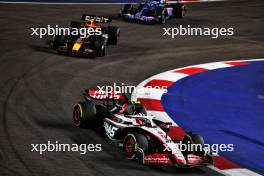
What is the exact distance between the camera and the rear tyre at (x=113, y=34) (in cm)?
1795

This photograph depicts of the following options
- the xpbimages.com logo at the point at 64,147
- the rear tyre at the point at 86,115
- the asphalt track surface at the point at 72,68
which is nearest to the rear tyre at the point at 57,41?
the asphalt track surface at the point at 72,68

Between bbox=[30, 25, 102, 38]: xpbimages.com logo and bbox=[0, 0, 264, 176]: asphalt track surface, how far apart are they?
364mm

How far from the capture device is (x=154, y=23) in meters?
21.9

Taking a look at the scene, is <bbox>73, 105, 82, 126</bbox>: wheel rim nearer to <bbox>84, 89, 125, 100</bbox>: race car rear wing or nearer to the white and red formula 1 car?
the white and red formula 1 car

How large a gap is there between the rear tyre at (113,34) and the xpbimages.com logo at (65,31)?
549mm

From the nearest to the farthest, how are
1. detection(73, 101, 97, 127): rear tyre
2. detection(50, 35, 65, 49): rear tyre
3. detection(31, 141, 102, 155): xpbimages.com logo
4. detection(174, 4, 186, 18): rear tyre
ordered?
1. detection(31, 141, 102, 155): xpbimages.com logo
2. detection(73, 101, 97, 127): rear tyre
3. detection(50, 35, 65, 49): rear tyre
4. detection(174, 4, 186, 18): rear tyre

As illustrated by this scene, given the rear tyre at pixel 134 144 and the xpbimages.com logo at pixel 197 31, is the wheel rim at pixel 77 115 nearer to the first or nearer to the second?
the rear tyre at pixel 134 144

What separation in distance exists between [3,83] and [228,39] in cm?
895

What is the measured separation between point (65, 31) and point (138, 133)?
1015 centimetres

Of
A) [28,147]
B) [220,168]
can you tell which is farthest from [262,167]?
[28,147]

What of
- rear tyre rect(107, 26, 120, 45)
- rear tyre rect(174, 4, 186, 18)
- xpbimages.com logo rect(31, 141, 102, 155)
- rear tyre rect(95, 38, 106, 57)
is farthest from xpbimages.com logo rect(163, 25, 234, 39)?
xpbimages.com logo rect(31, 141, 102, 155)

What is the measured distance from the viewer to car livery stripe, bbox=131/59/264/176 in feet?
31.0

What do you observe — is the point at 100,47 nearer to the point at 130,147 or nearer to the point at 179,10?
the point at 179,10

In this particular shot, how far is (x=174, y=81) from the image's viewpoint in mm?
14750
